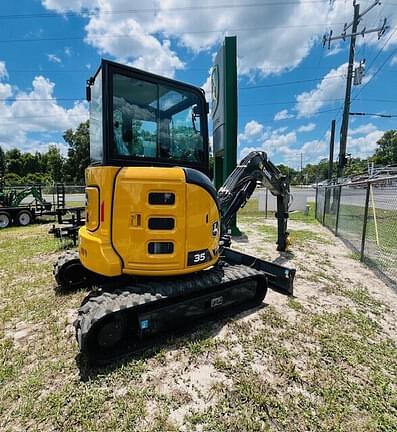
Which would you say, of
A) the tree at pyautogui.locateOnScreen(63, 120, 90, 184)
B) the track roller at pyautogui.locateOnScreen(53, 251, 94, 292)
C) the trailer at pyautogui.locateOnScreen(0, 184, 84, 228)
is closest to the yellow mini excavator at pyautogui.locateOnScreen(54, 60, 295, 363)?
the track roller at pyautogui.locateOnScreen(53, 251, 94, 292)

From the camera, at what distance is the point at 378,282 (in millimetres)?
4957

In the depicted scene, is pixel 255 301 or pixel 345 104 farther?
pixel 345 104

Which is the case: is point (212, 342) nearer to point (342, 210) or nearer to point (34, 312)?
point (34, 312)

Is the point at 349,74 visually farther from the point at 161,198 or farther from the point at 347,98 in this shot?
the point at 161,198

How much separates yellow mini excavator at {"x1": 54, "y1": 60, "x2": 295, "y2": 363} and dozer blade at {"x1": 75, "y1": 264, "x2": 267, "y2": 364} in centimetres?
1

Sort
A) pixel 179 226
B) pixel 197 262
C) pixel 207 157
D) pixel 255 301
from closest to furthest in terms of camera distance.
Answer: pixel 179 226 → pixel 197 262 → pixel 207 157 → pixel 255 301

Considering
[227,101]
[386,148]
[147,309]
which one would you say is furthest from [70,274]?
[386,148]

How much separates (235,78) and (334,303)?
6785 mm

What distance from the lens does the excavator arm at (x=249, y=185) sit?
5410 millimetres

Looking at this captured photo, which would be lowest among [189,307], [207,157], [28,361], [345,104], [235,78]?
[28,361]

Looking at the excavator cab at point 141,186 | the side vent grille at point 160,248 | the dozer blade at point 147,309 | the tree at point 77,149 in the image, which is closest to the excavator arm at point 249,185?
the dozer blade at point 147,309

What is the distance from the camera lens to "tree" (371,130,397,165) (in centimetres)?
6102

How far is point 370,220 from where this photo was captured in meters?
9.41

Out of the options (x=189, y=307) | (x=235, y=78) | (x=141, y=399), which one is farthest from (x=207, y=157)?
(x=235, y=78)
